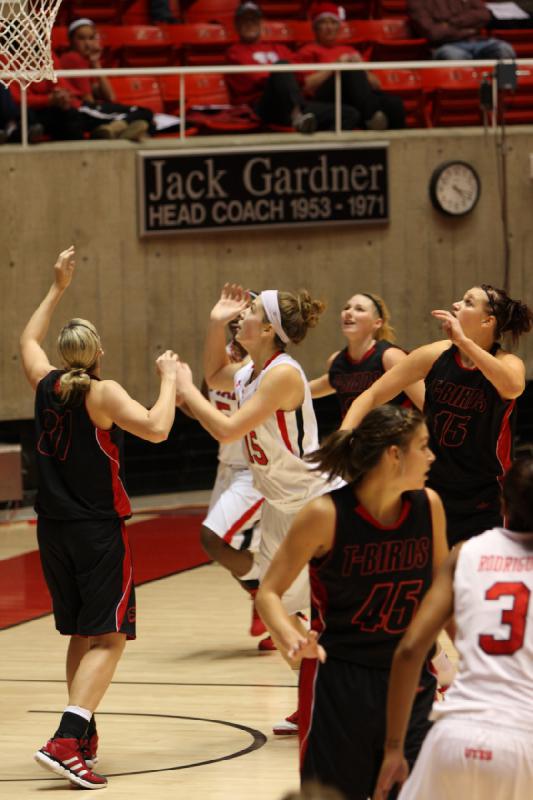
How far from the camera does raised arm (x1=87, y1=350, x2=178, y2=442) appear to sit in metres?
5.67

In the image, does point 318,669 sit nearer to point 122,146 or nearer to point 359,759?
point 359,759

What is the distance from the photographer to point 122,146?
12375mm

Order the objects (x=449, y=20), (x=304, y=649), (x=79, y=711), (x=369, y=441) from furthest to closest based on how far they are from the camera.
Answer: (x=449, y=20)
(x=79, y=711)
(x=369, y=441)
(x=304, y=649)

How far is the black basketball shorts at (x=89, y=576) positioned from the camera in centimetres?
589

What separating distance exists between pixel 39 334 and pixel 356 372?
2.05 metres

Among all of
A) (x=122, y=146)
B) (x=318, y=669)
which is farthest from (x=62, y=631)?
(x=122, y=146)

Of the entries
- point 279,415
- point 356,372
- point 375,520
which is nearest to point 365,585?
point 375,520

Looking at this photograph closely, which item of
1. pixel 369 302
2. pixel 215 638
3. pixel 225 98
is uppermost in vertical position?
pixel 225 98

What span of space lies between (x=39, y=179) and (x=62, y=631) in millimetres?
6707

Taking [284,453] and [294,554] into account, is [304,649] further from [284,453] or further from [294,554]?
[284,453]

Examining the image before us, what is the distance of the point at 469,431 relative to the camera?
659 centimetres

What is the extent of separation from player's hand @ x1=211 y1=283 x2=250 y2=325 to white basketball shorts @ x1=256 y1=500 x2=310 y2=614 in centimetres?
81

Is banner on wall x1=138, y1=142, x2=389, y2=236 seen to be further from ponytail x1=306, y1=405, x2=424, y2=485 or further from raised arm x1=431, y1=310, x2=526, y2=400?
ponytail x1=306, y1=405, x2=424, y2=485

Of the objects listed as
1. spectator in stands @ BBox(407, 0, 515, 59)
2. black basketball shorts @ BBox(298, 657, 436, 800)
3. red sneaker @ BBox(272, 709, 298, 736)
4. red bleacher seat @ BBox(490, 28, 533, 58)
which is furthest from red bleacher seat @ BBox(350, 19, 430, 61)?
black basketball shorts @ BBox(298, 657, 436, 800)
